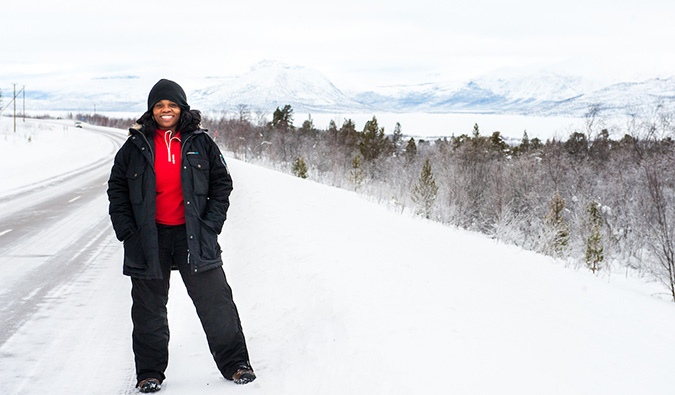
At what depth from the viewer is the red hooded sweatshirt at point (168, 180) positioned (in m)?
3.28

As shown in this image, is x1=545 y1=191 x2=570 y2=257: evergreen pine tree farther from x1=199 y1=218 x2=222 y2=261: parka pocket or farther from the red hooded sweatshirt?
the red hooded sweatshirt

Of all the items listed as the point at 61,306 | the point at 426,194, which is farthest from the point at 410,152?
the point at 61,306

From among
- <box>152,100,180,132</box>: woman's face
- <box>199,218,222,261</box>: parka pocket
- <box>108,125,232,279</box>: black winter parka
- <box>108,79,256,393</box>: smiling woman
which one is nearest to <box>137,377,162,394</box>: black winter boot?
<box>108,79,256,393</box>: smiling woman

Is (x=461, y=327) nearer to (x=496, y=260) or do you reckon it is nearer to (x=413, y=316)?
(x=413, y=316)

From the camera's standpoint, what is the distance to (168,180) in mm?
3289

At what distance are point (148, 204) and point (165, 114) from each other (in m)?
0.58

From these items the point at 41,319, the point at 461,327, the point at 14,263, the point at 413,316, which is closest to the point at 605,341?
the point at 461,327

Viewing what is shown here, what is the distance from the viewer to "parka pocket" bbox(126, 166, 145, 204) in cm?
321

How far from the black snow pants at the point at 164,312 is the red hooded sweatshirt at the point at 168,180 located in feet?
0.24

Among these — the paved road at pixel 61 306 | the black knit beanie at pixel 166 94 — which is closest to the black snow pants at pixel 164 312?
the paved road at pixel 61 306

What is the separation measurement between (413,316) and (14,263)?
5.68 meters

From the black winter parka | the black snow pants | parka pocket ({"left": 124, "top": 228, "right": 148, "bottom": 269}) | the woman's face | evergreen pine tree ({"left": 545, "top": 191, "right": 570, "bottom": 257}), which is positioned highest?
the woman's face

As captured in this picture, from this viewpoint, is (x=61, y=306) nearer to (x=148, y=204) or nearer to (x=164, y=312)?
(x=164, y=312)

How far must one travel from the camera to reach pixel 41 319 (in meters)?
4.84
